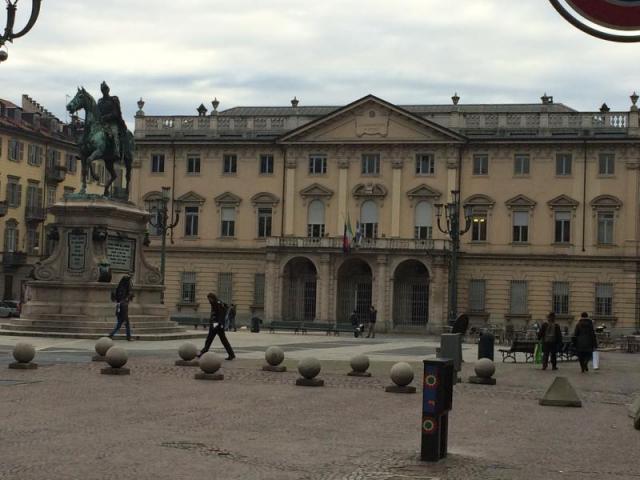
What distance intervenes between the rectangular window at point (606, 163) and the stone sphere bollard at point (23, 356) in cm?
5371

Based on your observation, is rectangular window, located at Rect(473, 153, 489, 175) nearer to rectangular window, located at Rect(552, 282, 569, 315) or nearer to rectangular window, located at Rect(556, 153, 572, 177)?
rectangular window, located at Rect(556, 153, 572, 177)

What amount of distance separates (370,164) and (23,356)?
52479mm

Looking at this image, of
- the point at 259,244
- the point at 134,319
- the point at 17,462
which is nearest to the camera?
the point at 17,462

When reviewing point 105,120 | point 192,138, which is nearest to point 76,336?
point 105,120

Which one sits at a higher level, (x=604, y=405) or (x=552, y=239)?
(x=552, y=239)

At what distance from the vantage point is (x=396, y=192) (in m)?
72.4

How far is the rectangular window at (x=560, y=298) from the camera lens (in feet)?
230

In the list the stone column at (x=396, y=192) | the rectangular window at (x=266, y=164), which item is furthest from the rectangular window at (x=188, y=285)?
the stone column at (x=396, y=192)

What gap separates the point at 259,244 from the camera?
2950 inches

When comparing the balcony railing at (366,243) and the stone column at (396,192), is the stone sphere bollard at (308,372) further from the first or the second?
the stone column at (396,192)

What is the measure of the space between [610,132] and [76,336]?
151 ft

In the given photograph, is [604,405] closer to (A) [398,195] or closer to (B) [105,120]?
(B) [105,120]

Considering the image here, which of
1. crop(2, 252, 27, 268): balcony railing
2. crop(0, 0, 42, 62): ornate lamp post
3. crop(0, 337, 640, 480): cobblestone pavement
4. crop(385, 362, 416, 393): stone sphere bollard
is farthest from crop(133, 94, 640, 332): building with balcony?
crop(0, 0, 42, 62): ornate lamp post

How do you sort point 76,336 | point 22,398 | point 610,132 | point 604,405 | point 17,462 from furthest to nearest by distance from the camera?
1. point 610,132
2. point 76,336
3. point 604,405
4. point 22,398
5. point 17,462
